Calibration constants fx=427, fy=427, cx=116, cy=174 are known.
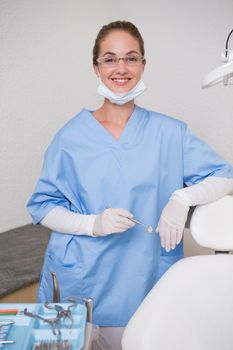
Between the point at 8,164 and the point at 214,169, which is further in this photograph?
the point at 8,164

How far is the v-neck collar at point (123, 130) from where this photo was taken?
4.21ft

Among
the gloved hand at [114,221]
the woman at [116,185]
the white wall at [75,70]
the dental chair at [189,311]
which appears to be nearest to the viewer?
the dental chair at [189,311]

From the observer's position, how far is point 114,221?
1128mm

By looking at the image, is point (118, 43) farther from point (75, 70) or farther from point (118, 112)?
point (75, 70)

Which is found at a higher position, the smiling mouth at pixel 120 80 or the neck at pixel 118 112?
the smiling mouth at pixel 120 80

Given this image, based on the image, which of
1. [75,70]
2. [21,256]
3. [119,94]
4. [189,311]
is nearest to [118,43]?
[119,94]

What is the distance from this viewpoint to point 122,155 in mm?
1261

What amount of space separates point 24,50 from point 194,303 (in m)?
1.82

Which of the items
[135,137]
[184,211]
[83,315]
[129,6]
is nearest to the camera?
Answer: [83,315]

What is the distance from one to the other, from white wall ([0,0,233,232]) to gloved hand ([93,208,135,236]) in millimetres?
1262

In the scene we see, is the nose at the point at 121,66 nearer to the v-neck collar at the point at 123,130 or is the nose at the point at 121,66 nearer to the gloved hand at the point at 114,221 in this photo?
the v-neck collar at the point at 123,130

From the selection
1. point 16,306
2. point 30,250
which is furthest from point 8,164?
point 16,306

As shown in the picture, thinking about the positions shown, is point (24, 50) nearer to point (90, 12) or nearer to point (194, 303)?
point (90, 12)

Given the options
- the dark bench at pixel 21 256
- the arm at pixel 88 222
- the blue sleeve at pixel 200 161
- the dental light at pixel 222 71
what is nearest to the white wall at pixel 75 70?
the dark bench at pixel 21 256
